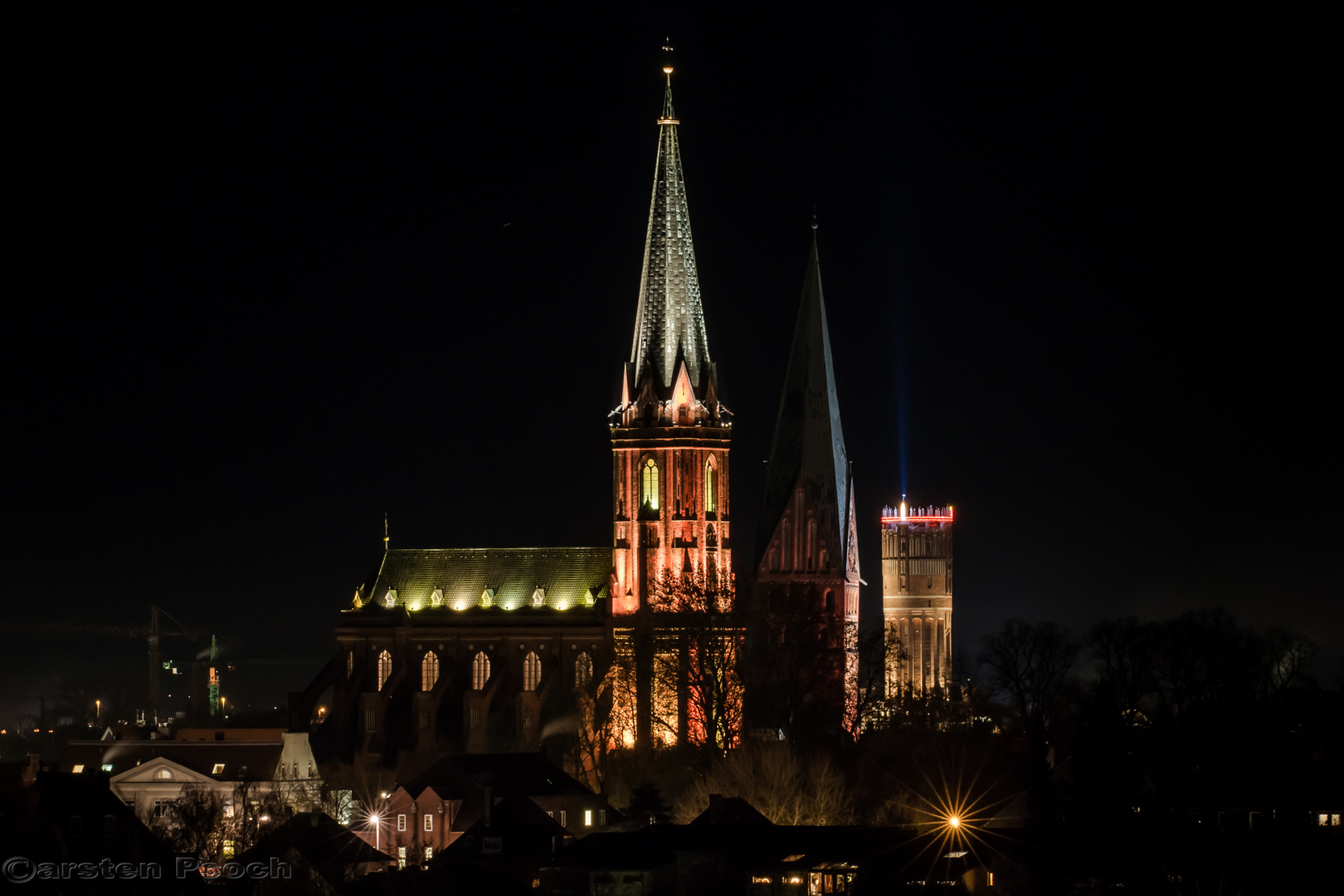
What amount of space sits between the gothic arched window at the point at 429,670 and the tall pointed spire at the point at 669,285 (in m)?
18.8

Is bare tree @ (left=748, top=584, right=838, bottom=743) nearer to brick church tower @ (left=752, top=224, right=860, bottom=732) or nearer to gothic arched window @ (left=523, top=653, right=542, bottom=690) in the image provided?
→ brick church tower @ (left=752, top=224, right=860, bottom=732)

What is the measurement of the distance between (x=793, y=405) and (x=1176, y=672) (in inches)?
1091

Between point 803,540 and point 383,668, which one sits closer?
point 383,668

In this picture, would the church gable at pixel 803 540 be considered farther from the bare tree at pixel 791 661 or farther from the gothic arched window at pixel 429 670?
the gothic arched window at pixel 429 670

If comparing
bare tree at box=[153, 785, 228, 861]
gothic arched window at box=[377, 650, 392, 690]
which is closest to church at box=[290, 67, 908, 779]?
gothic arched window at box=[377, 650, 392, 690]

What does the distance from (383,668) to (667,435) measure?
20.4 m

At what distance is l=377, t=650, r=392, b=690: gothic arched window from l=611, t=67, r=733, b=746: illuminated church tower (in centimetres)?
1338

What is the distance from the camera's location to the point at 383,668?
15375 cm

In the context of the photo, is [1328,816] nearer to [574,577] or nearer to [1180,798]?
[1180,798]

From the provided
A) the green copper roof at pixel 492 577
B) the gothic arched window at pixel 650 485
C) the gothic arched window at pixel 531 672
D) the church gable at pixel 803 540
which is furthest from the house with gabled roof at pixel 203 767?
the church gable at pixel 803 540

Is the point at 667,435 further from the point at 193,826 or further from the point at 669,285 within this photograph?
the point at 193,826

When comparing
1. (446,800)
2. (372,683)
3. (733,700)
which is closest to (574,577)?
(372,683)

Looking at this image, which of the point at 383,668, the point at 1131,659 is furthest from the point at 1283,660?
the point at 383,668

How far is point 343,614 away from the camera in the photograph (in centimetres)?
15662
